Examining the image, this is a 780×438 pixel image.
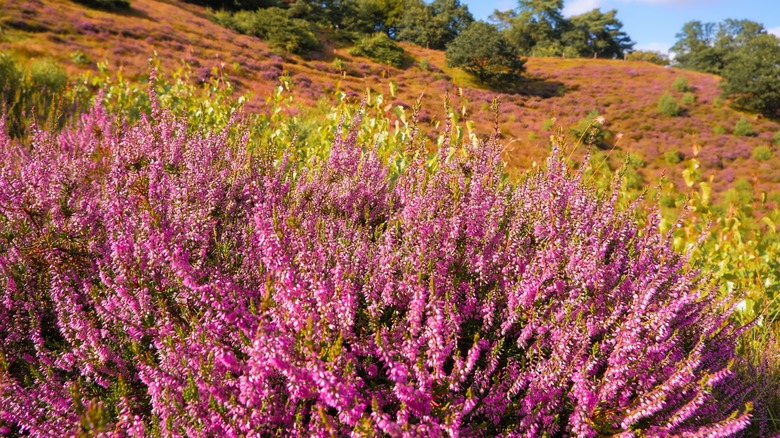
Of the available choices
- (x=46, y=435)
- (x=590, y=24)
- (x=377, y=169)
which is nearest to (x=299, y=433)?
(x=46, y=435)

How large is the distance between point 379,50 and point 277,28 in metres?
8.73

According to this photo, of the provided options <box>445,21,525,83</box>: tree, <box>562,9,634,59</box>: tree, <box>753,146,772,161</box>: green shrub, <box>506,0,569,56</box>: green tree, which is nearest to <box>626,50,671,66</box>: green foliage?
<box>562,9,634,59</box>: tree

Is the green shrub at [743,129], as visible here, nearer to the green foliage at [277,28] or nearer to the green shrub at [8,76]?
the green foliage at [277,28]

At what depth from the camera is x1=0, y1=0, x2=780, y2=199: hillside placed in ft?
68.9

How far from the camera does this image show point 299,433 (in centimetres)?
156

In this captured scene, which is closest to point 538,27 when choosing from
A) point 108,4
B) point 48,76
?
point 108,4

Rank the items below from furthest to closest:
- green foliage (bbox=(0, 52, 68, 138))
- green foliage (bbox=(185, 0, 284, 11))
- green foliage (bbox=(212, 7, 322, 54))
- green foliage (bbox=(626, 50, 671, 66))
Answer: green foliage (bbox=(626, 50, 671, 66))
green foliage (bbox=(185, 0, 284, 11))
green foliage (bbox=(212, 7, 322, 54))
green foliage (bbox=(0, 52, 68, 138))

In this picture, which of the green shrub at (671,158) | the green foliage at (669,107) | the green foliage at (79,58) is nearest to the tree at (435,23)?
the green foliage at (669,107)

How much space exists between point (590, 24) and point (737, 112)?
3799cm

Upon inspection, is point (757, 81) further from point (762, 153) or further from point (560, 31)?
point (560, 31)

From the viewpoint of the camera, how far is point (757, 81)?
3203 centimetres

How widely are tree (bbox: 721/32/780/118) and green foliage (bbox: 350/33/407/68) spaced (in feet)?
82.8

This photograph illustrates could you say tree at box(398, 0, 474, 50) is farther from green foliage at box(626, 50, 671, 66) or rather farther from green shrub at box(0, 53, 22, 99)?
green shrub at box(0, 53, 22, 99)

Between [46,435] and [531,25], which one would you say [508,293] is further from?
[531,25]
